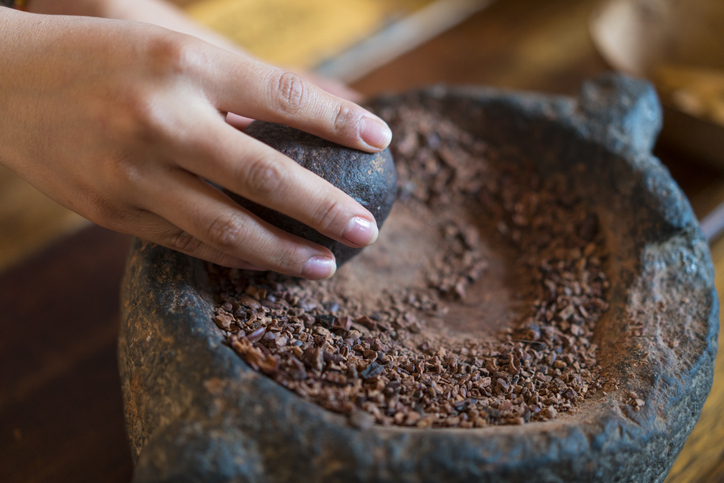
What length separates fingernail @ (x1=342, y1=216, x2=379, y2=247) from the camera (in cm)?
88

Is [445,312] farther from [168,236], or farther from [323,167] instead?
[168,236]

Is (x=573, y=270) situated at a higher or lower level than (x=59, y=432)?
higher

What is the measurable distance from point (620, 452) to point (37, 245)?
5.13 ft

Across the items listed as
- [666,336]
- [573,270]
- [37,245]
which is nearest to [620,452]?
[666,336]

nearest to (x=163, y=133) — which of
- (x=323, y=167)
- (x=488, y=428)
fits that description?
(x=323, y=167)

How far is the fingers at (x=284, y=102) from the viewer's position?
830mm

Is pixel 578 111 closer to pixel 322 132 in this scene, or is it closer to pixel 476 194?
pixel 476 194

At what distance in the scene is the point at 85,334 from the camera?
135 centimetres

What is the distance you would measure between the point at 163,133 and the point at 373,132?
354 mm

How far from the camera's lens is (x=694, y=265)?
1082mm

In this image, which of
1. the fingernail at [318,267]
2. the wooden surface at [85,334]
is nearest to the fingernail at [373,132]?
the fingernail at [318,267]

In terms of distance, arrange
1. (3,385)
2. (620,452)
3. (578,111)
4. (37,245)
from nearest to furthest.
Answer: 1. (620,452)
2. (3,385)
3. (578,111)
4. (37,245)

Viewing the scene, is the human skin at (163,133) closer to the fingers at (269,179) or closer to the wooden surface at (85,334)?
the fingers at (269,179)

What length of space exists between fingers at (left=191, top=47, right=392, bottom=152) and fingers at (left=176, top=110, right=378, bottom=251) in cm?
6
